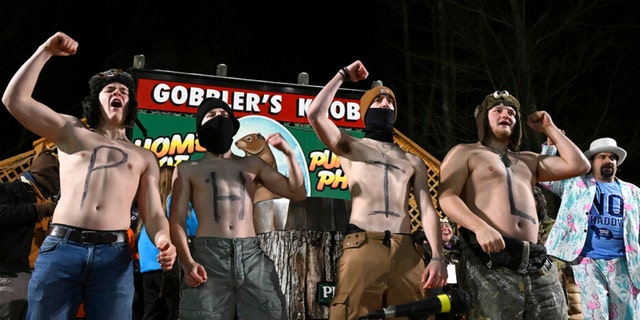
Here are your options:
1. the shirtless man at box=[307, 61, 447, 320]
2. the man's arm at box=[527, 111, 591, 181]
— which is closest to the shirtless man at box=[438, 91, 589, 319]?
the man's arm at box=[527, 111, 591, 181]

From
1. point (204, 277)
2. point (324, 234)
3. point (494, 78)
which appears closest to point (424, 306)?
point (204, 277)

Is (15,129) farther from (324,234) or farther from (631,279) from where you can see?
(631,279)

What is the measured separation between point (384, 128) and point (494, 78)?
12653mm

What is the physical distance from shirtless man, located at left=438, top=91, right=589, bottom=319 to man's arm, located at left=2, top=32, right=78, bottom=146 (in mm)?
2416

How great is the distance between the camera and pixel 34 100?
3783 mm

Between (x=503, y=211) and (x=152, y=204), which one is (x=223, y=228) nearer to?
(x=152, y=204)

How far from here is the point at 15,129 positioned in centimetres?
1980

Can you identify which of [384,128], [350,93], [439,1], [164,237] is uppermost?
[439,1]

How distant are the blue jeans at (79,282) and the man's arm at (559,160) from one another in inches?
110

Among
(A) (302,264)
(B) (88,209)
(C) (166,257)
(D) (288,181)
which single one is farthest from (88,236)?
(A) (302,264)

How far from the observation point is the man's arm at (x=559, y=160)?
4.50 m

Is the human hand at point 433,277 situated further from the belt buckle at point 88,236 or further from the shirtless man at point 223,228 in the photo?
the belt buckle at point 88,236

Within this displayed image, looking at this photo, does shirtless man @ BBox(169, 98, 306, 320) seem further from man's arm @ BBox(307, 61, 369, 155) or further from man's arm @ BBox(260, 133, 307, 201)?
man's arm @ BBox(307, 61, 369, 155)

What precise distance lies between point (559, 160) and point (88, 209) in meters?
3.05
